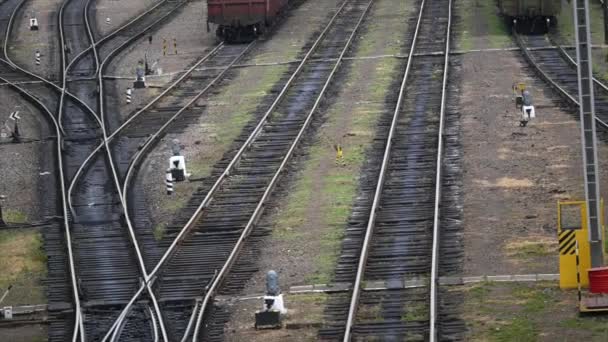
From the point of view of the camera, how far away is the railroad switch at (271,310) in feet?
67.8

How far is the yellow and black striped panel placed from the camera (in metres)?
21.2

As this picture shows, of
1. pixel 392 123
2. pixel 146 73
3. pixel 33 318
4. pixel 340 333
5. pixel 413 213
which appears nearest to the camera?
pixel 340 333

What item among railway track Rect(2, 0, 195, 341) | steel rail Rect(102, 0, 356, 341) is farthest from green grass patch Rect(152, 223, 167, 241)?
railway track Rect(2, 0, 195, 341)

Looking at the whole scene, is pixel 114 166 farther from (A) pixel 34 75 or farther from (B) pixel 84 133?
(A) pixel 34 75

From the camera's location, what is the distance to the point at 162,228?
26.8 meters

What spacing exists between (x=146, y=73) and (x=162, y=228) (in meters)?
20.0

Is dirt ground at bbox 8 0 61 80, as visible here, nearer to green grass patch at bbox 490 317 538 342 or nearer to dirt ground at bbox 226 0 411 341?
dirt ground at bbox 226 0 411 341

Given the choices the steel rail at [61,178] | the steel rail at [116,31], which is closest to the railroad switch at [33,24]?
the steel rail at [116,31]

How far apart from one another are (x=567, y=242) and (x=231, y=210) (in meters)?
8.08

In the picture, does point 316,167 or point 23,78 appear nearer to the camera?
point 316,167

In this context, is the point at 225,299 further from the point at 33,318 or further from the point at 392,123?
the point at 392,123

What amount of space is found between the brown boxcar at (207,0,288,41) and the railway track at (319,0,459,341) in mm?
13386

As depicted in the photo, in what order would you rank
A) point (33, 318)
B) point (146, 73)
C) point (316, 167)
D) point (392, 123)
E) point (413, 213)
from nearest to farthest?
1. point (33, 318)
2. point (413, 213)
3. point (316, 167)
4. point (392, 123)
5. point (146, 73)

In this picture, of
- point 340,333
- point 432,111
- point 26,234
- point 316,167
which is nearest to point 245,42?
point 432,111
